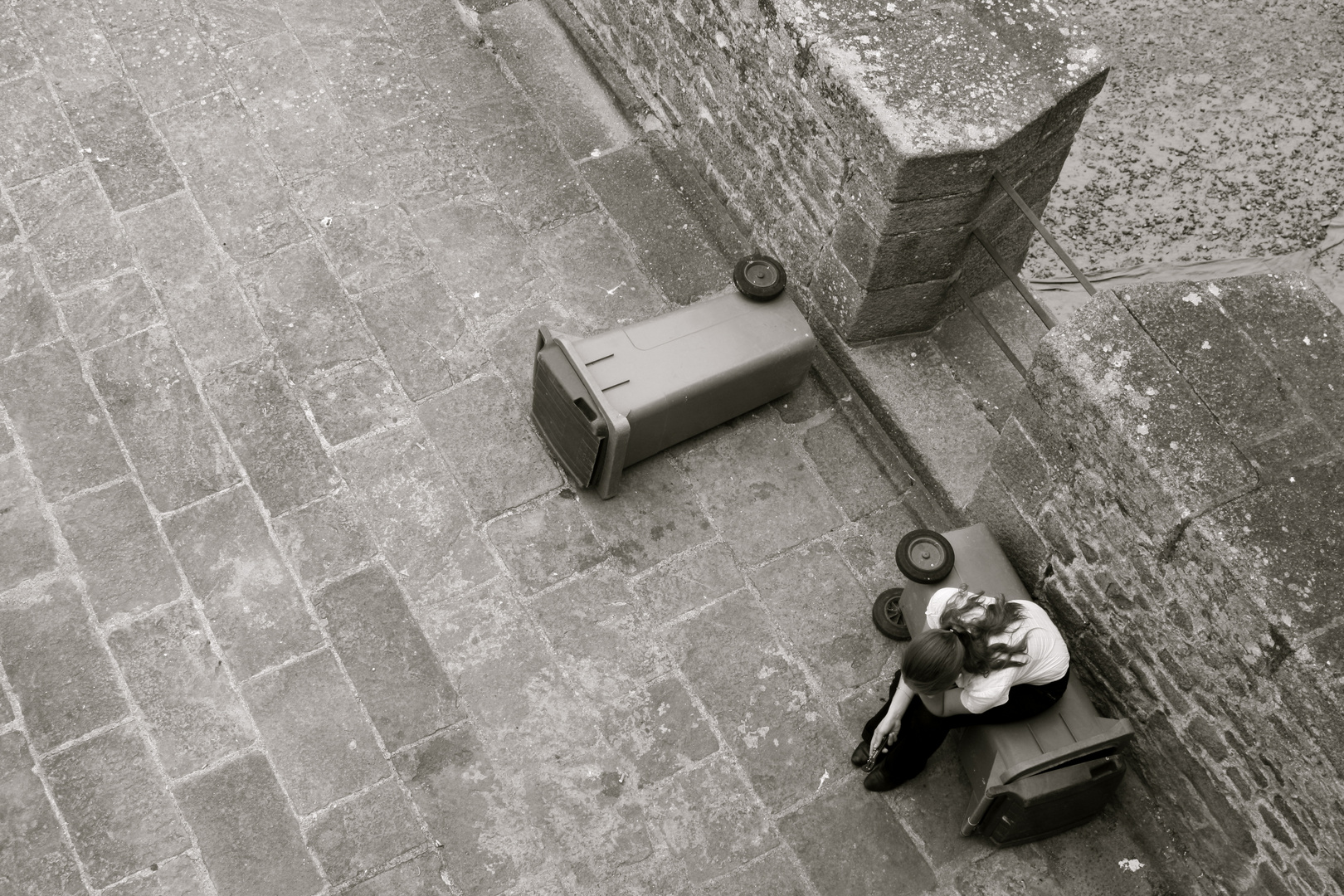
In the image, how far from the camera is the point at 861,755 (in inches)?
175

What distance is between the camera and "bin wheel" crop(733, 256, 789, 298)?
4902mm

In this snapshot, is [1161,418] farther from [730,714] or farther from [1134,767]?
[730,714]

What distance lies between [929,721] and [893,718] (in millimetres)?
131

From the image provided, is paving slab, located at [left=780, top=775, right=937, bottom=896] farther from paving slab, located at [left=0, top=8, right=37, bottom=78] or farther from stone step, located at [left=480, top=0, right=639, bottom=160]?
paving slab, located at [left=0, top=8, right=37, bottom=78]

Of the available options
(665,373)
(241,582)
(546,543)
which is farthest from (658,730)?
(241,582)

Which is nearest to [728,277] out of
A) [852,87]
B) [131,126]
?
[852,87]

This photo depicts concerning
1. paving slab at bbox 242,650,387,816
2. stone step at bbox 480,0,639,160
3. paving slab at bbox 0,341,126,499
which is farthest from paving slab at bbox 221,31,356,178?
paving slab at bbox 242,650,387,816

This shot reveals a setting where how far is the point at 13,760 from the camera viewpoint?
170 inches

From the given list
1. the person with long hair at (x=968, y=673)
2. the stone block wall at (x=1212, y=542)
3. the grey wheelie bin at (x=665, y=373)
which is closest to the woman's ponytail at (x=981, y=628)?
the person with long hair at (x=968, y=673)

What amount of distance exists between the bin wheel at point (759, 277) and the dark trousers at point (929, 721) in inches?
63.8

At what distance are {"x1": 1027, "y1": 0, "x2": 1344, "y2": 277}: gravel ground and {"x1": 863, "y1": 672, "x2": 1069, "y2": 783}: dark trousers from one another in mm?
3059

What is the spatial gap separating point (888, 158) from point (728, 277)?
1294mm

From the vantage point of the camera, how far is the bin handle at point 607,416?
4.56 meters

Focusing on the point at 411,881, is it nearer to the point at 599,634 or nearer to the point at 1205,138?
the point at 599,634
